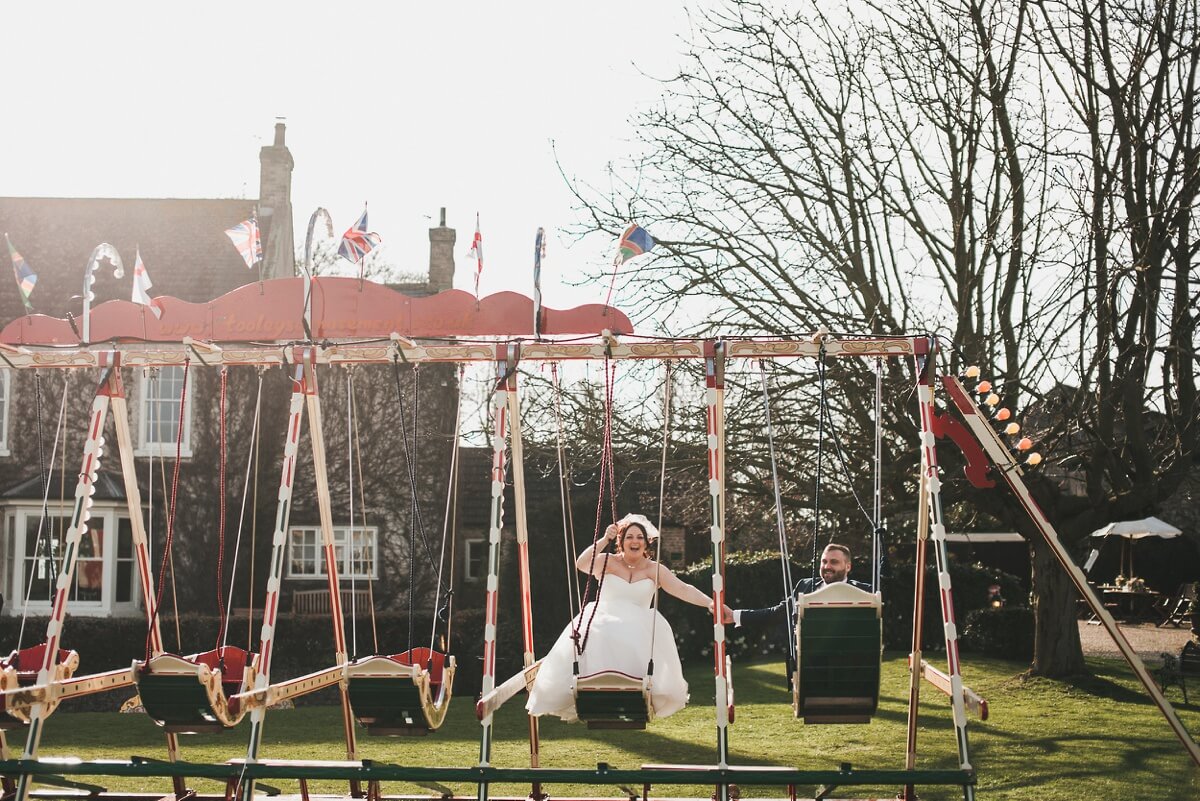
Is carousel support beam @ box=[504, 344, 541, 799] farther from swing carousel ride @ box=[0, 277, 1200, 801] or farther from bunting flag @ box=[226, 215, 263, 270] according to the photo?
bunting flag @ box=[226, 215, 263, 270]

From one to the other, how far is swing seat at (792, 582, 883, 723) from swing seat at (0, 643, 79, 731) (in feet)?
14.3

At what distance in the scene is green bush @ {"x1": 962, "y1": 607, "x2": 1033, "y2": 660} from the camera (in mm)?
17922

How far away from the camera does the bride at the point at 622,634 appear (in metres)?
7.88

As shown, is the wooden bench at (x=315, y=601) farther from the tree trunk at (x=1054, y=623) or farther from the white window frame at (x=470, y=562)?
the tree trunk at (x=1054, y=623)

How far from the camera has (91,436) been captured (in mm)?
7812

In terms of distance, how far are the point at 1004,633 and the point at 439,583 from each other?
12348 mm

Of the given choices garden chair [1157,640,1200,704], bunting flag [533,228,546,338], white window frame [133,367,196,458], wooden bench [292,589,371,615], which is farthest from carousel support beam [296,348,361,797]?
wooden bench [292,589,371,615]

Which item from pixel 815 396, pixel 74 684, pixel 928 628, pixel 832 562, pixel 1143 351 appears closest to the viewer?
pixel 74 684

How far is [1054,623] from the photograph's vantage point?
14.9m

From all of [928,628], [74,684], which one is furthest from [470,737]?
[928,628]

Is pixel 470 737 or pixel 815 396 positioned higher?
pixel 815 396

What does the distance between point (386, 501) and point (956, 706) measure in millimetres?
17585

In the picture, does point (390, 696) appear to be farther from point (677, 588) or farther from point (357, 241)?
point (357, 241)

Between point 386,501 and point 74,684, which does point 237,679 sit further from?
point 386,501
